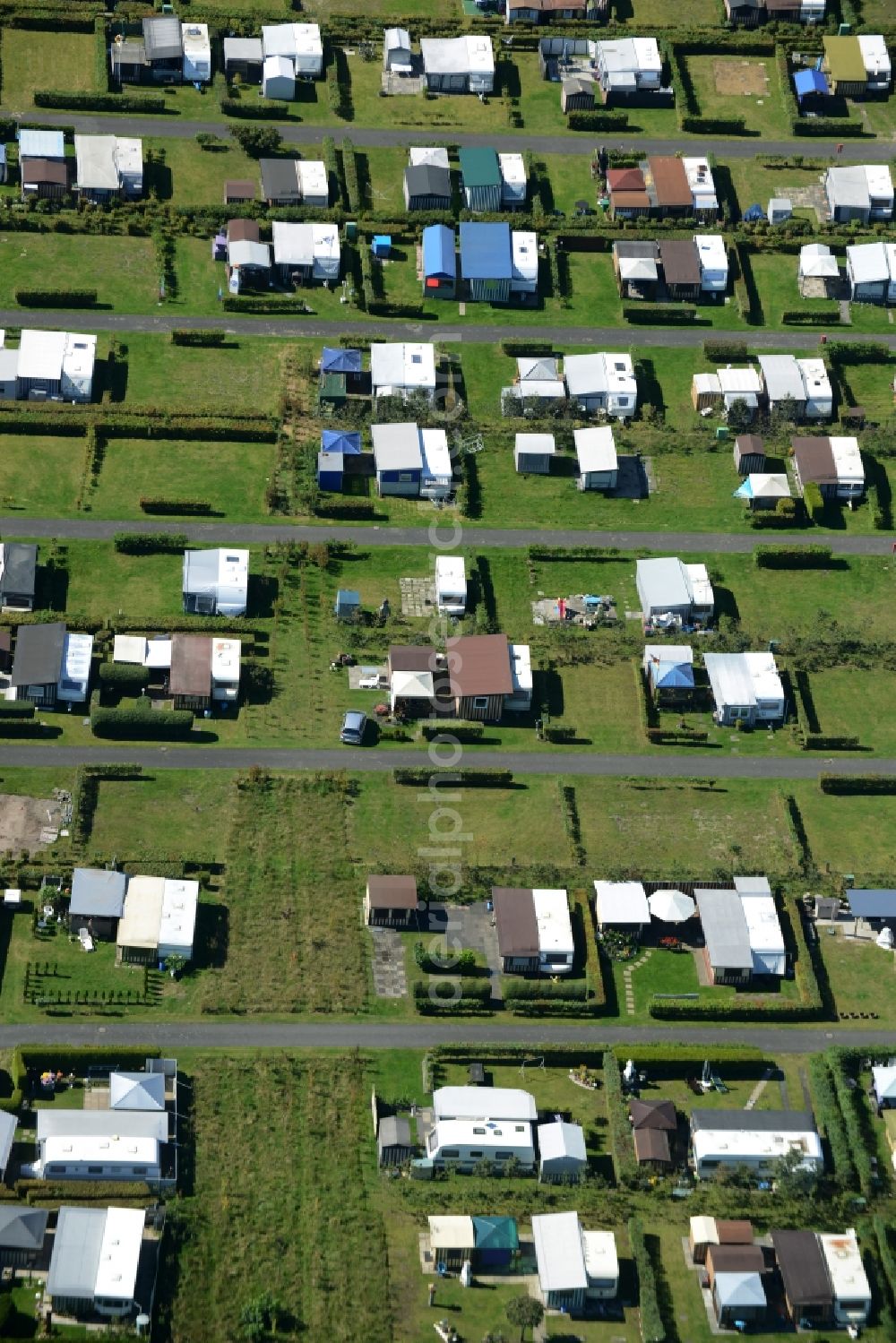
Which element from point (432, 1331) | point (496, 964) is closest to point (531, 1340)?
point (432, 1331)

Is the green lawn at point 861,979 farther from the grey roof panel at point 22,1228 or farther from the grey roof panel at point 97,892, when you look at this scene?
the grey roof panel at point 22,1228

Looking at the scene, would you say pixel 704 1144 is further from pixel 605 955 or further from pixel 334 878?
pixel 334 878

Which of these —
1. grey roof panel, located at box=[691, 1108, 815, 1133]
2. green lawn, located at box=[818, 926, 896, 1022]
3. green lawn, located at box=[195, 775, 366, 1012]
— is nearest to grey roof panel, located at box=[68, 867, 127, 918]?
green lawn, located at box=[195, 775, 366, 1012]

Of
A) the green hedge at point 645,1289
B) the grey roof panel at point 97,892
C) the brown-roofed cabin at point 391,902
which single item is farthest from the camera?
the brown-roofed cabin at point 391,902

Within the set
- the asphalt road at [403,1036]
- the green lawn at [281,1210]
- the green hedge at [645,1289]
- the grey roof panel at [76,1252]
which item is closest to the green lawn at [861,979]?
the asphalt road at [403,1036]

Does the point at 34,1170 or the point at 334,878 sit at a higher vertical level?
the point at 334,878

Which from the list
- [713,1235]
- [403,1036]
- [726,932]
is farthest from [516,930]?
[713,1235]
